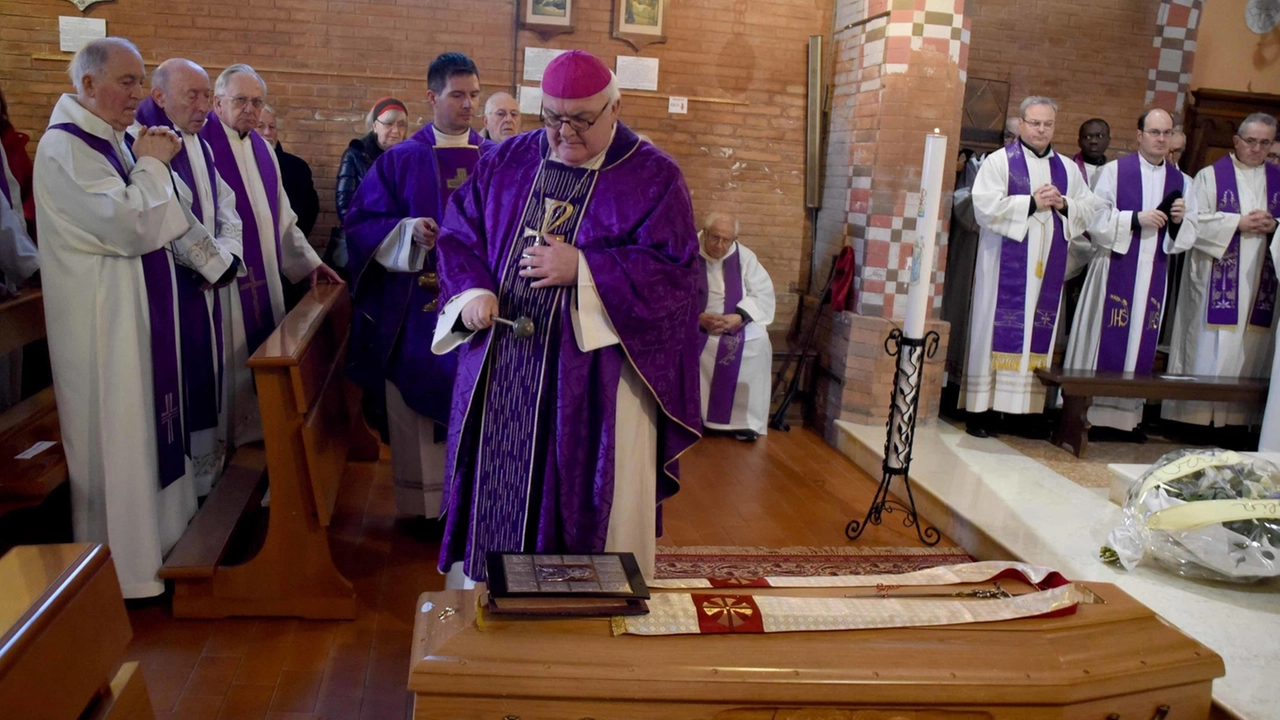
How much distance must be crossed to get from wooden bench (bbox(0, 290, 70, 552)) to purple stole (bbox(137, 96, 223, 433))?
51 cm

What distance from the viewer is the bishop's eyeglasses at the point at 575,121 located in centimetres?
261

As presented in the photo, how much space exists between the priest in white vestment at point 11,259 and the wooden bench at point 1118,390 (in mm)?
5462

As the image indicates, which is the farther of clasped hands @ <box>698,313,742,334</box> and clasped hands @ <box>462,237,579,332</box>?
clasped hands @ <box>698,313,742,334</box>

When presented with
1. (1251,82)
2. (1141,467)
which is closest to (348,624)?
(1141,467)

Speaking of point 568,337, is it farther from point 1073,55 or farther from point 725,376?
point 1073,55

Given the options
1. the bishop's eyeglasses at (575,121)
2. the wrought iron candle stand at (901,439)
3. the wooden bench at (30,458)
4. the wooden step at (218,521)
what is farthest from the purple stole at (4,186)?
the wrought iron candle stand at (901,439)

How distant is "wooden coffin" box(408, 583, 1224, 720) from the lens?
195cm

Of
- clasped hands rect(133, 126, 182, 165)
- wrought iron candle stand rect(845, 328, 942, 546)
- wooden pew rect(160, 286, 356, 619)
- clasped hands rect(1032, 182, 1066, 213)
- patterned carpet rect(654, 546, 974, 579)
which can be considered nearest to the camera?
wooden pew rect(160, 286, 356, 619)

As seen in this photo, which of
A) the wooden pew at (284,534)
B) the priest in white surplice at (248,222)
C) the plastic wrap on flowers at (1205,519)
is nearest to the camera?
the wooden pew at (284,534)

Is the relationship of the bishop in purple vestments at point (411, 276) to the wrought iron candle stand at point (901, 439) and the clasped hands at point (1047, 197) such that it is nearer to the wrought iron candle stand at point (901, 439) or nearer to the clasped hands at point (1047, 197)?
the wrought iron candle stand at point (901, 439)

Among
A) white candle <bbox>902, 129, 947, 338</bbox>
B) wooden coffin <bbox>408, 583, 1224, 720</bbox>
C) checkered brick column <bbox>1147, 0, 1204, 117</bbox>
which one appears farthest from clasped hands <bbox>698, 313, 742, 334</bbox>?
checkered brick column <bbox>1147, 0, 1204, 117</bbox>

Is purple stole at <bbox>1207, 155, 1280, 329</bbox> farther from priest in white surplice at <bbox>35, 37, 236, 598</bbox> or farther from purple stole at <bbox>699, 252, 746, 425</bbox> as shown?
priest in white surplice at <bbox>35, 37, 236, 598</bbox>

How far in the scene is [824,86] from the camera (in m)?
7.04

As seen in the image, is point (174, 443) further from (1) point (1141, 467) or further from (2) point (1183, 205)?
(2) point (1183, 205)
